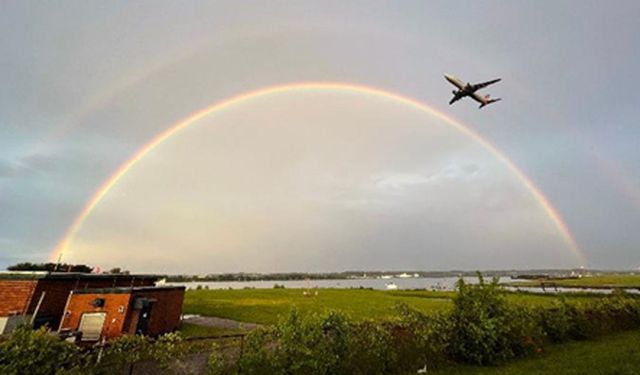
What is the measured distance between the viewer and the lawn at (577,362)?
448 inches

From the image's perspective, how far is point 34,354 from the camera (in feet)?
24.2

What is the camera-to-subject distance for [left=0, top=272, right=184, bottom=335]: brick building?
19.0 meters

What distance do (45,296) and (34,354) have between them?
16535mm

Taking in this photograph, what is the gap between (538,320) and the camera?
16812 mm

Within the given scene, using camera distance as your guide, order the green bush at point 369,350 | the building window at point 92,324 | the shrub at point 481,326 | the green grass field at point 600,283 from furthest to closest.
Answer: the green grass field at point 600,283
the building window at point 92,324
the shrub at point 481,326
the green bush at point 369,350

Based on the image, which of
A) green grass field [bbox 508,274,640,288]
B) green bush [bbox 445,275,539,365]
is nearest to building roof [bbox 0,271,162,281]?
green bush [bbox 445,275,539,365]

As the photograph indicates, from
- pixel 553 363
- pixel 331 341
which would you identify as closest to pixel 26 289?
pixel 331 341

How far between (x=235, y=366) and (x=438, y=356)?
830cm

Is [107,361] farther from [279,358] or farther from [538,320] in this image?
[538,320]

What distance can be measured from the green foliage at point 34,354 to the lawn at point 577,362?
11.3 meters

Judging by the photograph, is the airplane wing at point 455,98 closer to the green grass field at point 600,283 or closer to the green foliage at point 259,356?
the green foliage at point 259,356

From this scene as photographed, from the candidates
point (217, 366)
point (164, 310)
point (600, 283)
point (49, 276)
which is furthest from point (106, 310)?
point (600, 283)

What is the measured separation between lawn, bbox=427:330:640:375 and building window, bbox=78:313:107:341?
19.4m

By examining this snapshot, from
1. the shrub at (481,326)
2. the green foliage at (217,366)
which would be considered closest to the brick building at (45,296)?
the green foliage at (217,366)
